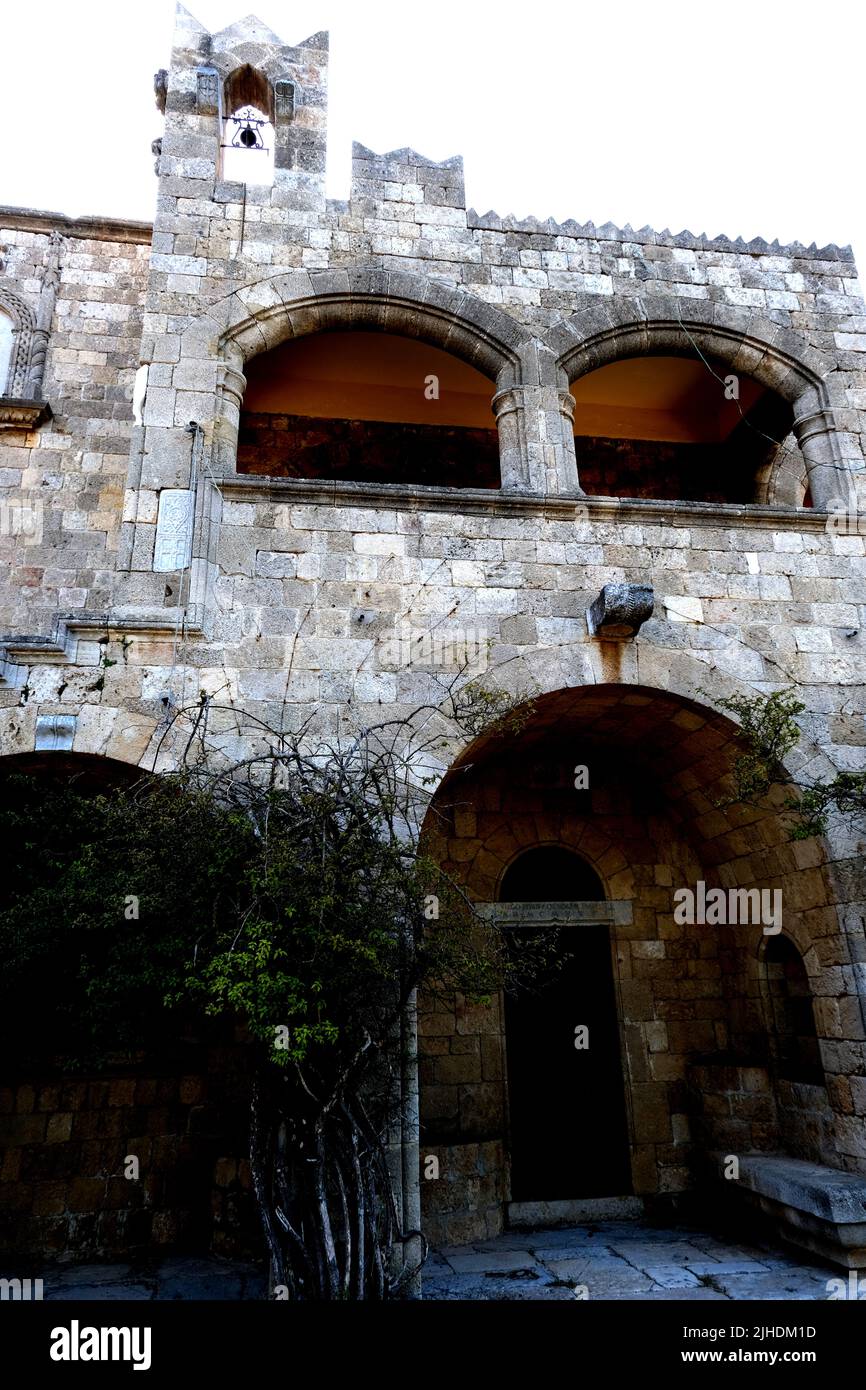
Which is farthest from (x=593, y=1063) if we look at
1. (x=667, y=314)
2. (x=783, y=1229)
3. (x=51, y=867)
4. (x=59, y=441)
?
→ (x=59, y=441)

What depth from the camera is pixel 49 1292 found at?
5.02m

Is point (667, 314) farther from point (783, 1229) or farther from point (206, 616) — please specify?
point (783, 1229)

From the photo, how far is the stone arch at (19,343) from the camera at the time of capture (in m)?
7.88

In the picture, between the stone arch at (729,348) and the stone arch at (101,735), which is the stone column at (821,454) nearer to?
the stone arch at (729,348)

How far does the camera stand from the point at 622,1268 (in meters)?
5.31

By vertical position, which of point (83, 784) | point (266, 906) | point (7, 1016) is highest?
point (83, 784)

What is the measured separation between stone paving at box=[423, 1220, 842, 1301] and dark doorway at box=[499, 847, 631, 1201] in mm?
444

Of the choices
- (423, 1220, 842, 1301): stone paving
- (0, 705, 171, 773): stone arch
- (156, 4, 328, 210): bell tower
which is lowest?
(423, 1220, 842, 1301): stone paving

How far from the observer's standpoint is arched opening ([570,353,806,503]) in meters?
8.48

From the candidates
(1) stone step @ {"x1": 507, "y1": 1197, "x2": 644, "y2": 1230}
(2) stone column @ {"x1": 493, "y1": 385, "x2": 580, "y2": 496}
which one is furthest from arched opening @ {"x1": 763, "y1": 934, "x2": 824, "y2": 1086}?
(2) stone column @ {"x1": 493, "y1": 385, "x2": 580, "y2": 496}

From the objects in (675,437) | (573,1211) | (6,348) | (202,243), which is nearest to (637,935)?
(573,1211)

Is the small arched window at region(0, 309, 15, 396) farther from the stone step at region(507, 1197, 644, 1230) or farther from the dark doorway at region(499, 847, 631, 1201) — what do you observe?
the stone step at region(507, 1197, 644, 1230)

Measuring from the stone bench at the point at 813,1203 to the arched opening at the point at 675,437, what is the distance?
233 inches
